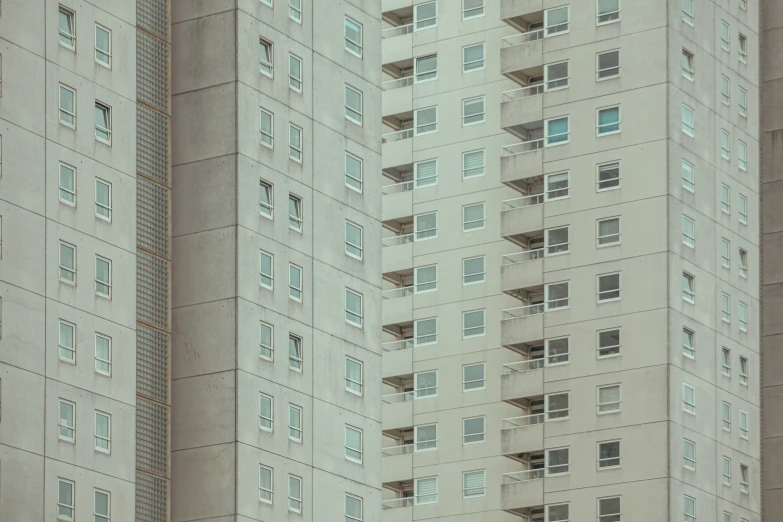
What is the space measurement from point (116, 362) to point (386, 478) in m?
38.8

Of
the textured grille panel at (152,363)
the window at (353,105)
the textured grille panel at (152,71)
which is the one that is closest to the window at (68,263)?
the textured grille panel at (152,363)

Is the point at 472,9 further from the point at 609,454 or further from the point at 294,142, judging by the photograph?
the point at 294,142

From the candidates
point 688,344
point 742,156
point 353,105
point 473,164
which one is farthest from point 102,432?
point 742,156

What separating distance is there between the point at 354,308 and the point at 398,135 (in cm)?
3077

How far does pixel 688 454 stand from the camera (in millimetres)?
102562

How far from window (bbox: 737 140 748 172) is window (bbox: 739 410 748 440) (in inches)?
517

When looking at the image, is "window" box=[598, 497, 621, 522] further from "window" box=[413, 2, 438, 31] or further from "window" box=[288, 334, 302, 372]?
"window" box=[413, 2, 438, 31]

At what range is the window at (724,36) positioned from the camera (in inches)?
4355

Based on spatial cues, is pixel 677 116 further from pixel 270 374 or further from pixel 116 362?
pixel 116 362

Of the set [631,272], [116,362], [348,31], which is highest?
[348,31]

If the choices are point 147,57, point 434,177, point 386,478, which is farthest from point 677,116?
point 147,57

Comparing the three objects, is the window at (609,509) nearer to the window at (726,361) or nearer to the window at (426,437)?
the window at (726,361)

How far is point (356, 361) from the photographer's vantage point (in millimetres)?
88125

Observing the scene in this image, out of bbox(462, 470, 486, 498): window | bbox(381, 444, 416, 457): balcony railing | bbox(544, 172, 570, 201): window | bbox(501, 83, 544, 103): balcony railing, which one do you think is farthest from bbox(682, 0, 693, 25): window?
bbox(381, 444, 416, 457): balcony railing
